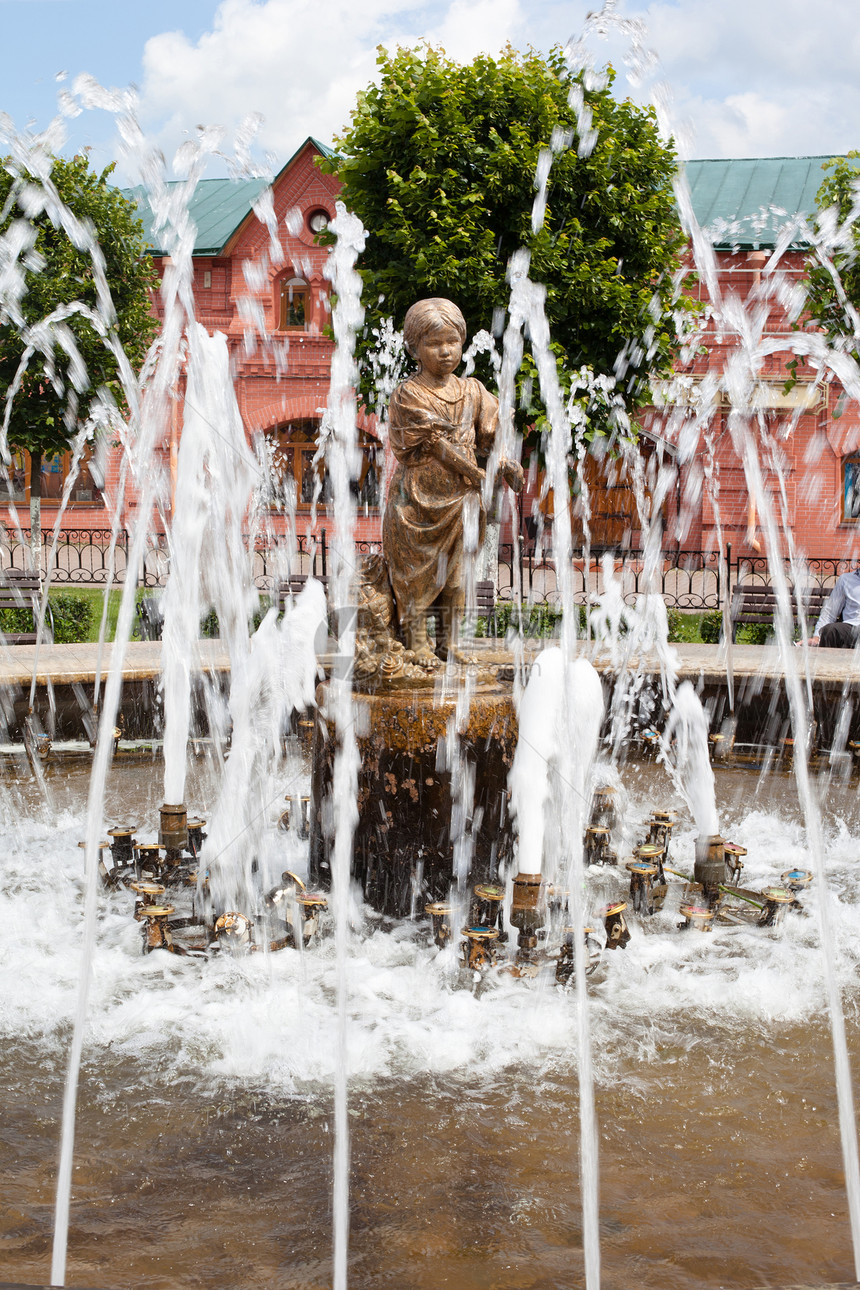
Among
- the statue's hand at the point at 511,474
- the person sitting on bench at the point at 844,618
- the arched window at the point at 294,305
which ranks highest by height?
the arched window at the point at 294,305

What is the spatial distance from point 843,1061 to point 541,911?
4.18 feet

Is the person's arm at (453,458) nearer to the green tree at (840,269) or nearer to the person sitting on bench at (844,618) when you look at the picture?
the person sitting on bench at (844,618)

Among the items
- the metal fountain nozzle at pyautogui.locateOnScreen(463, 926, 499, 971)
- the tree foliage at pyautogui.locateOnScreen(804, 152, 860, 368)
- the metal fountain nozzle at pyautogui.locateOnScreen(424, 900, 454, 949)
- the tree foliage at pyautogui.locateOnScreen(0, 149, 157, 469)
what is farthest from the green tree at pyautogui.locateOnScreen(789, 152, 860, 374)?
the metal fountain nozzle at pyautogui.locateOnScreen(463, 926, 499, 971)

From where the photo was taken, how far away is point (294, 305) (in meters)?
22.9

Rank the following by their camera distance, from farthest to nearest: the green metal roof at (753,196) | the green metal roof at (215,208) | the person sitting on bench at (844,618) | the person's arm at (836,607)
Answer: the green metal roof at (215,208) < the green metal roof at (753,196) < the person's arm at (836,607) < the person sitting on bench at (844,618)

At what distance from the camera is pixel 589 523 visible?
23125 millimetres

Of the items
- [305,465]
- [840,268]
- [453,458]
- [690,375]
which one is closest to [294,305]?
[305,465]

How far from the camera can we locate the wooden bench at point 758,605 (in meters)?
11.3

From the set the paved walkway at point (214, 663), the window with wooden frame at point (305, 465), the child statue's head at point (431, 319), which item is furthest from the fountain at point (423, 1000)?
the window with wooden frame at point (305, 465)

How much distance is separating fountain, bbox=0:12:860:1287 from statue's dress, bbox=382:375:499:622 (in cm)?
3

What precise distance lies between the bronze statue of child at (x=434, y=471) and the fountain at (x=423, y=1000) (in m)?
0.03

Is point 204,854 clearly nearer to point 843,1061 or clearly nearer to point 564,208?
point 843,1061

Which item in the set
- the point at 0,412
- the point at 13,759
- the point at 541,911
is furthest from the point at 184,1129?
the point at 0,412

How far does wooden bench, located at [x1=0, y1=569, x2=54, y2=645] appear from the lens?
9625mm
